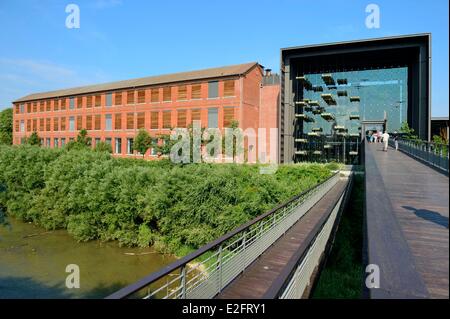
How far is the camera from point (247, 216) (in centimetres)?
1445

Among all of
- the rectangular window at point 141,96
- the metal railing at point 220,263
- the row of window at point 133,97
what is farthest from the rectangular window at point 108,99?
the metal railing at point 220,263

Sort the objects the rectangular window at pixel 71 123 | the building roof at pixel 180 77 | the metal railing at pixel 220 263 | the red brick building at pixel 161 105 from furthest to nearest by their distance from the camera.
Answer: the rectangular window at pixel 71 123 < the building roof at pixel 180 77 < the red brick building at pixel 161 105 < the metal railing at pixel 220 263

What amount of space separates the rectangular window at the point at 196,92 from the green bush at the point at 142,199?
15.1 m

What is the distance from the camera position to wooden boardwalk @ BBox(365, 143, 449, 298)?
8.79ft

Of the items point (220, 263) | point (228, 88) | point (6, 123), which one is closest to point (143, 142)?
point (228, 88)

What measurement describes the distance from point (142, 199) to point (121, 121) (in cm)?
2821

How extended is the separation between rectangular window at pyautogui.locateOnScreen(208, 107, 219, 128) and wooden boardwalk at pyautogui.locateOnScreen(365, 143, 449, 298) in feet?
91.3

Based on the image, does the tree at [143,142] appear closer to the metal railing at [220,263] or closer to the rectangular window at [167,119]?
the rectangular window at [167,119]

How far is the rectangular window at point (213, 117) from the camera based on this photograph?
34.1 meters

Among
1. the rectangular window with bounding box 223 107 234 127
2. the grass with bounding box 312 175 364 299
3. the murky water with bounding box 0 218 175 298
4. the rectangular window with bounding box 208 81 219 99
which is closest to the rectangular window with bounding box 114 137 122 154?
the rectangular window with bounding box 208 81 219 99

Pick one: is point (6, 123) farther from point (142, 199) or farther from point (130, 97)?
point (142, 199)

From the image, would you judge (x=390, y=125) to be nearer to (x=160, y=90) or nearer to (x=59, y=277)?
(x=160, y=90)
